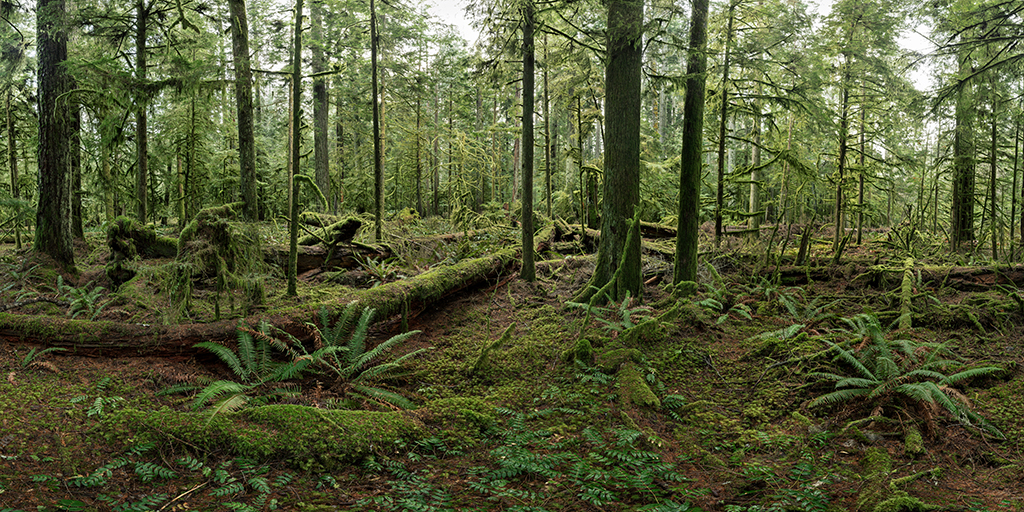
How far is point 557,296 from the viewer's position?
9289 millimetres

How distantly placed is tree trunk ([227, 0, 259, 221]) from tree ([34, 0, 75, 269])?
452cm

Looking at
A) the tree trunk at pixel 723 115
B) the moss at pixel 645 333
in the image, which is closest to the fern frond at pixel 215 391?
the moss at pixel 645 333

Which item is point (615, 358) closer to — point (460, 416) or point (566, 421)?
point (566, 421)

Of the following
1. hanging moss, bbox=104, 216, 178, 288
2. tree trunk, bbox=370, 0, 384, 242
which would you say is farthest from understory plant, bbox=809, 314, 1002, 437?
hanging moss, bbox=104, 216, 178, 288

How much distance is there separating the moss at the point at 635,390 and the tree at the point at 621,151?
2.06 meters

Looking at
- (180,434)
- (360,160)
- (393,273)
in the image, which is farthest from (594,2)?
(360,160)

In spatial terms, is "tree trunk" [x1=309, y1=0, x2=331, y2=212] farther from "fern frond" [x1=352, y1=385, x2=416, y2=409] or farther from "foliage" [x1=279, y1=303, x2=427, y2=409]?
"fern frond" [x1=352, y1=385, x2=416, y2=409]

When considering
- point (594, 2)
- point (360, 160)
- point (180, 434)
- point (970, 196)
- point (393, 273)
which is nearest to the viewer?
point (180, 434)

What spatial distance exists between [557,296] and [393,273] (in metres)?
3.33

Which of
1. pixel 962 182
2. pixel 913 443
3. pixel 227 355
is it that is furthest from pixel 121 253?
pixel 962 182

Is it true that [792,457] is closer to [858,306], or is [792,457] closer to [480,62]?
[858,306]

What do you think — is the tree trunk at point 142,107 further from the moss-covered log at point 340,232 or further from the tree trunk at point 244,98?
the moss-covered log at point 340,232

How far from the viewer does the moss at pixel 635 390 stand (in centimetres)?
524

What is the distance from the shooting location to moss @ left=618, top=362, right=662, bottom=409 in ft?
17.2
